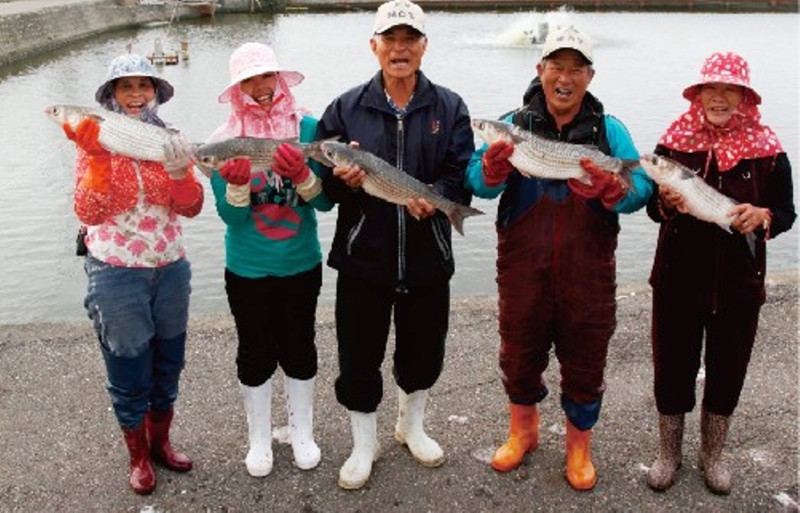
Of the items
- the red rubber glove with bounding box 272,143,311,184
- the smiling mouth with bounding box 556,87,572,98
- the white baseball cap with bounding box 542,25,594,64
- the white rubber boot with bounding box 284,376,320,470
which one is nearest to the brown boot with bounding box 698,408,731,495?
the smiling mouth with bounding box 556,87,572,98

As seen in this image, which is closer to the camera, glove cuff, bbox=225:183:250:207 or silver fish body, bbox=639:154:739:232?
silver fish body, bbox=639:154:739:232

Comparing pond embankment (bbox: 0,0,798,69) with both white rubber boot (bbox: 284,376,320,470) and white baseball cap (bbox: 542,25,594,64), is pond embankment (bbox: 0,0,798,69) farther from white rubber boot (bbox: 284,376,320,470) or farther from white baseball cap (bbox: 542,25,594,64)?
white baseball cap (bbox: 542,25,594,64)

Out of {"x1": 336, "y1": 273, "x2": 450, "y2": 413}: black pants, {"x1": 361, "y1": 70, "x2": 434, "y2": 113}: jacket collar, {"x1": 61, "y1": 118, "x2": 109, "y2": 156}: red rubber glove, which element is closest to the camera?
{"x1": 61, "y1": 118, "x2": 109, "y2": 156}: red rubber glove

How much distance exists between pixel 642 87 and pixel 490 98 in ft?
17.3

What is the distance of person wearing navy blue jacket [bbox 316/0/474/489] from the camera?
3.87m

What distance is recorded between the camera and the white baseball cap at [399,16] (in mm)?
3740

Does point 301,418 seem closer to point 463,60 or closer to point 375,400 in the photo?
point 375,400

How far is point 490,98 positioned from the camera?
74.6ft

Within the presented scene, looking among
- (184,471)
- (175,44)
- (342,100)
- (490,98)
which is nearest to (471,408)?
(184,471)

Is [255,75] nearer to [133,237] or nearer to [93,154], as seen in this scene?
[93,154]

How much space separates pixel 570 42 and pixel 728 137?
92cm

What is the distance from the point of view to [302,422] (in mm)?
4578

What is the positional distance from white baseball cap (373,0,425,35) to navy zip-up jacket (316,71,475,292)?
10.7 inches

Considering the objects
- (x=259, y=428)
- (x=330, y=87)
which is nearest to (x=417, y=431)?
(x=259, y=428)
